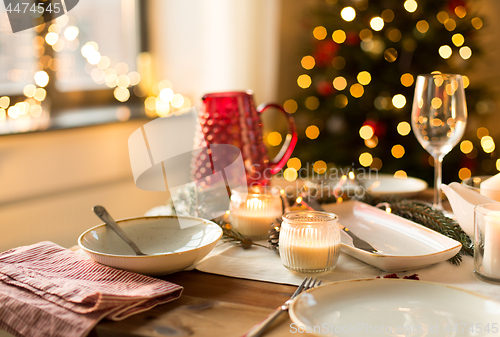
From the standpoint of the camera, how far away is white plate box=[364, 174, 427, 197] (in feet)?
3.57

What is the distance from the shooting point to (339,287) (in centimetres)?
57

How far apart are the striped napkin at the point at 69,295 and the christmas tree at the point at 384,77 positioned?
6.34 feet

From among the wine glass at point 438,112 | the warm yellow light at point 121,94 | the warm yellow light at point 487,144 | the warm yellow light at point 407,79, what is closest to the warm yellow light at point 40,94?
the warm yellow light at point 121,94

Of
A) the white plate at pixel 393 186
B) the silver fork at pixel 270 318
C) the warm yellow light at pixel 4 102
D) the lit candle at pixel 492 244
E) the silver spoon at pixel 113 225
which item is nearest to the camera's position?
the silver fork at pixel 270 318

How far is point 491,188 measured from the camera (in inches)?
31.7

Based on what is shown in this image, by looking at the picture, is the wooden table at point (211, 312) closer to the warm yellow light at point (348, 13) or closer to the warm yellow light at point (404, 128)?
the warm yellow light at point (404, 128)

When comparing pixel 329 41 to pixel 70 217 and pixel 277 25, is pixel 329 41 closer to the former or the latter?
pixel 277 25

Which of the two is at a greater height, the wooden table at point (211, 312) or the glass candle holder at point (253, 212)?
the glass candle holder at point (253, 212)

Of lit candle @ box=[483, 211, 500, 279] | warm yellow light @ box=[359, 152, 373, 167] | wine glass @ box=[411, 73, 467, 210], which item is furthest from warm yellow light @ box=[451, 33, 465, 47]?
lit candle @ box=[483, 211, 500, 279]

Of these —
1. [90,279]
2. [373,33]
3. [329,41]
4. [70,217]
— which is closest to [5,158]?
[70,217]

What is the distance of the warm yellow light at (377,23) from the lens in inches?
89.7

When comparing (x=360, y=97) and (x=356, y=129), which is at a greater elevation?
(x=360, y=97)

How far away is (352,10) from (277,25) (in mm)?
530

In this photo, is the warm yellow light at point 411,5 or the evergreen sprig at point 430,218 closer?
the evergreen sprig at point 430,218
